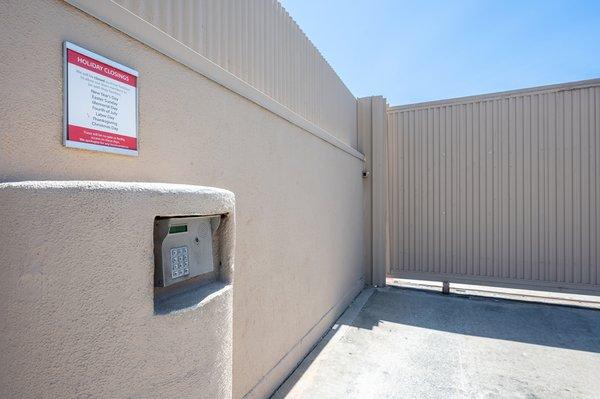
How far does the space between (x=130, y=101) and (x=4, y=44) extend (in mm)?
532

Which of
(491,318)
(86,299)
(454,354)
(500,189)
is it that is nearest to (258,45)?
(86,299)

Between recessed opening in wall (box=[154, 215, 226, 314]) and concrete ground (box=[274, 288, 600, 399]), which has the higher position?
recessed opening in wall (box=[154, 215, 226, 314])

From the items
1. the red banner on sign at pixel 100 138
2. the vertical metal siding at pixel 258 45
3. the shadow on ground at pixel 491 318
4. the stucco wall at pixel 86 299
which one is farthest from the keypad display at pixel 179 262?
the shadow on ground at pixel 491 318

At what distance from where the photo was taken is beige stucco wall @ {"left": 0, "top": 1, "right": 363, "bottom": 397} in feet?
4.31

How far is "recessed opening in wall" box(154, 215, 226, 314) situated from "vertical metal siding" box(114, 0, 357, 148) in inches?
45.5

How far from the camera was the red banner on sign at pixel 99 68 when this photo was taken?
146 cm

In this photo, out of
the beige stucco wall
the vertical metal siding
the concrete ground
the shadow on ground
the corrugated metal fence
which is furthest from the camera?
the corrugated metal fence

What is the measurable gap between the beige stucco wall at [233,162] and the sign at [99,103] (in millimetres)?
43

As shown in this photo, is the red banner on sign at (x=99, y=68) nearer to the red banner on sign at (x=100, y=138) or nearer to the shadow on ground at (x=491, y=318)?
the red banner on sign at (x=100, y=138)

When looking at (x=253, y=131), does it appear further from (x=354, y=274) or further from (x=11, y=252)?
(x=354, y=274)

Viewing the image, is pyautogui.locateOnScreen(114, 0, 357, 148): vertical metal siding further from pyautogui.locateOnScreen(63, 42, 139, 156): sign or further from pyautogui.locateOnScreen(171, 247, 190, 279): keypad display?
pyautogui.locateOnScreen(171, 247, 190, 279): keypad display

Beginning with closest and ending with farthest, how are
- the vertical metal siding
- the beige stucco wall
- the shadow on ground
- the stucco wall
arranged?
the stucco wall
the beige stucco wall
the vertical metal siding
the shadow on ground

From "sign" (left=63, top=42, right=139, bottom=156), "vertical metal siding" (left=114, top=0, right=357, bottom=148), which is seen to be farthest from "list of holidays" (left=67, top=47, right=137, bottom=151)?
"vertical metal siding" (left=114, top=0, right=357, bottom=148)

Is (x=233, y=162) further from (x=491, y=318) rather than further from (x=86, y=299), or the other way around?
(x=491, y=318)
